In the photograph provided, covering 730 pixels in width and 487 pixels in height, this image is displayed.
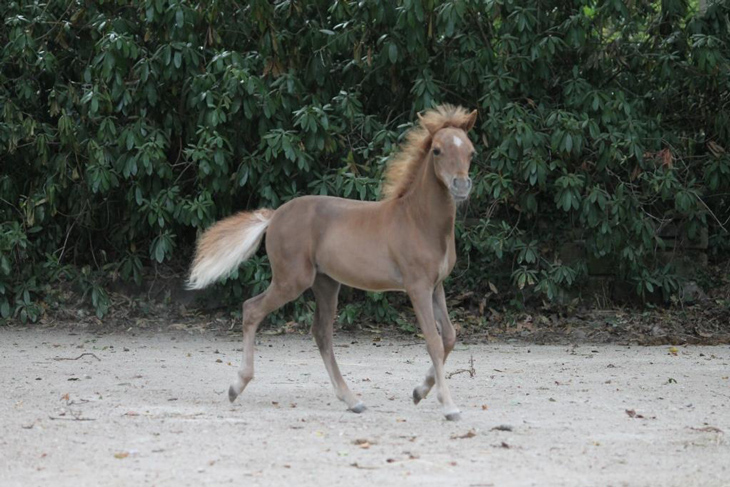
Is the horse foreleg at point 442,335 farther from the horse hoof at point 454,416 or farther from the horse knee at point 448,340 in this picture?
the horse hoof at point 454,416

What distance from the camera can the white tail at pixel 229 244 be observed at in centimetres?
770

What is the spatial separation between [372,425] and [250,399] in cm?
→ 138

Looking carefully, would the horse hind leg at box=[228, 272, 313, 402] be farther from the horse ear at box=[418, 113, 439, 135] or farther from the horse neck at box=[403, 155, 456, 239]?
the horse ear at box=[418, 113, 439, 135]

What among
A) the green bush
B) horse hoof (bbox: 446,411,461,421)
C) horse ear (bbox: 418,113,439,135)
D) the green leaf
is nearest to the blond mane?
horse ear (bbox: 418,113,439,135)

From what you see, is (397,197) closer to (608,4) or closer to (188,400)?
(188,400)

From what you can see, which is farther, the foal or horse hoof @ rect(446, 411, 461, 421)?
the foal

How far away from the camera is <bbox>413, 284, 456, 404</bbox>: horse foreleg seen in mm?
7055

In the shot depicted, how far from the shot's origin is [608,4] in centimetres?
1063

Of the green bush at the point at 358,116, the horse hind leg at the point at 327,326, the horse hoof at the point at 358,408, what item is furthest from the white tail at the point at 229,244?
the green bush at the point at 358,116

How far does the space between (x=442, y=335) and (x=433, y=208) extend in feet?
2.73

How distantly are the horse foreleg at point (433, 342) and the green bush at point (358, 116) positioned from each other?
12.6 feet

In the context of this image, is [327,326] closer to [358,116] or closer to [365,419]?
[365,419]

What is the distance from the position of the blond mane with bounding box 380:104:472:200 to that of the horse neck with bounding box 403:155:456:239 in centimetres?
16

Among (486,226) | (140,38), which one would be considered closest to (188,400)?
(486,226)
